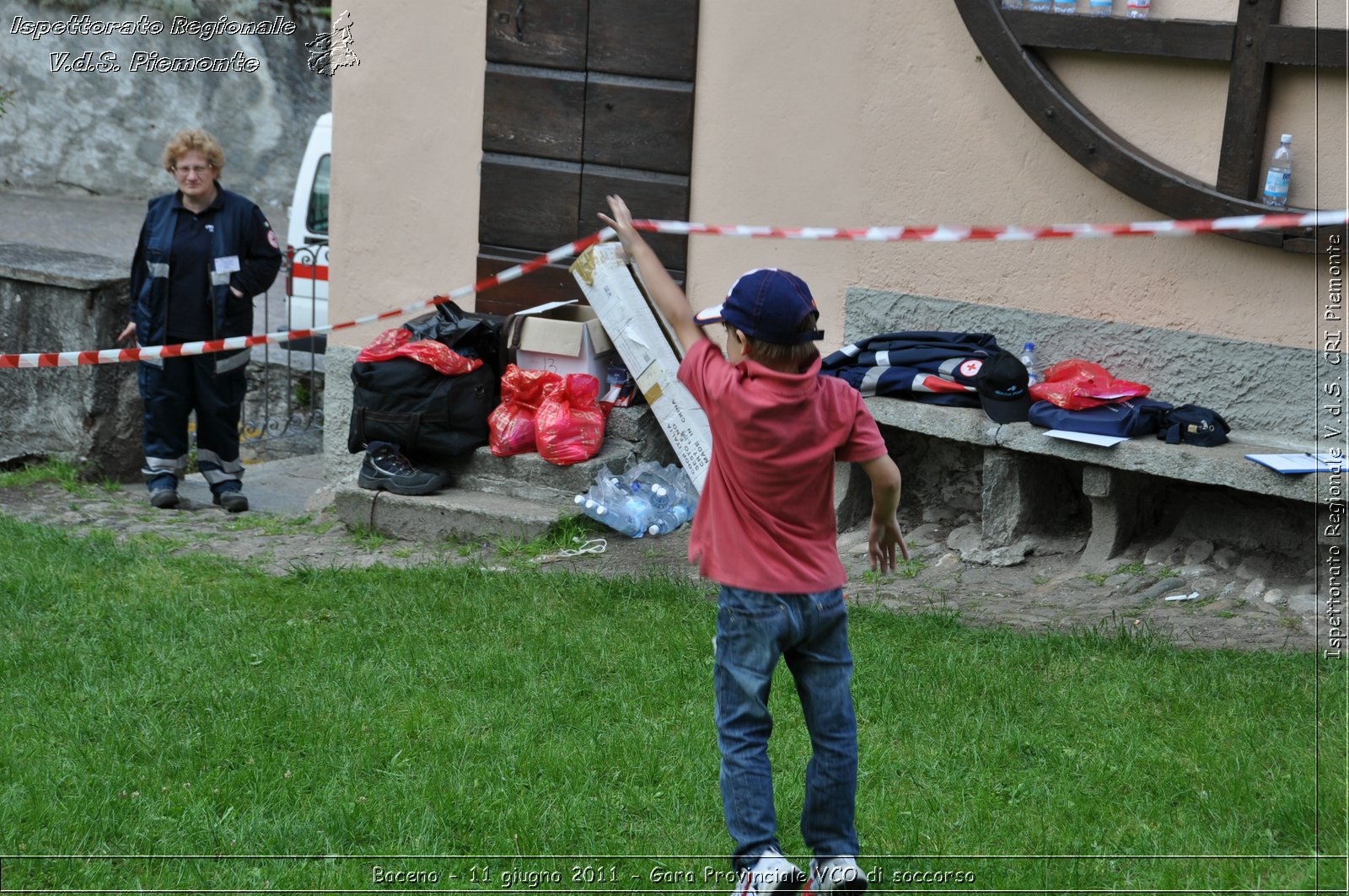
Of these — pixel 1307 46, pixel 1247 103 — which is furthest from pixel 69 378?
pixel 1307 46

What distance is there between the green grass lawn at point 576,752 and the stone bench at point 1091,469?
0.91 meters

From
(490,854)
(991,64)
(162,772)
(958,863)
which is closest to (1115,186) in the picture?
(991,64)

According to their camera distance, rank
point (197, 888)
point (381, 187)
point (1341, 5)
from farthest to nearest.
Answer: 1. point (381, 187)
2. point (1341, 5)
3. point (197, 888)

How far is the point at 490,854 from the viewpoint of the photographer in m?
3.56

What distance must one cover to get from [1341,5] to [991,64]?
1423 millimetres

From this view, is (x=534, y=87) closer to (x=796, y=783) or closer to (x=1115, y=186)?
(x=1115, y=186)

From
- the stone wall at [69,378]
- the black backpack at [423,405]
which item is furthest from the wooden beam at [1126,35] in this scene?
the stone wall at [69,378]

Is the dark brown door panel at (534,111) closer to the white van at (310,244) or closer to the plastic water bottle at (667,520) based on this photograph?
the plastic water bottle at (667,520)

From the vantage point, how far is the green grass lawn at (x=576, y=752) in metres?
3.48

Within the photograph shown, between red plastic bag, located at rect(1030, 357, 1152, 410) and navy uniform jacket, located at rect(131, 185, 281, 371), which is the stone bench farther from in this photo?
navy uniform jacket, located at rect(131, 185, 281, 371)

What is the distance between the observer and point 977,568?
6.21 metres

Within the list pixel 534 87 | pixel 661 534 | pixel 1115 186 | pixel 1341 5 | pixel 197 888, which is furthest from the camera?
pixel 534 87

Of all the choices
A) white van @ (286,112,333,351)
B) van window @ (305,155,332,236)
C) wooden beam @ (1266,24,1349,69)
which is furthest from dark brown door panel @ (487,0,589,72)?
van window @ (305,155,332,236)

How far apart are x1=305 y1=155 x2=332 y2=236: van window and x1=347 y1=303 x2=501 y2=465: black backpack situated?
4828mm
